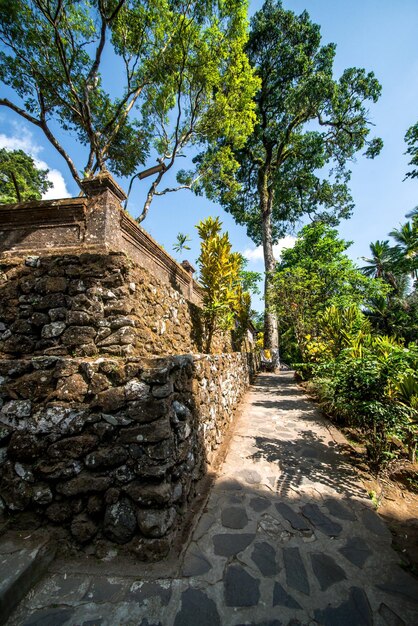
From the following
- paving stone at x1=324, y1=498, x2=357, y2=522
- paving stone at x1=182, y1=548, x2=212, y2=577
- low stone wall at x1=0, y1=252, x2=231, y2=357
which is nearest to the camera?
paving stone at x1=182, y1=548, x2=212, y2=577

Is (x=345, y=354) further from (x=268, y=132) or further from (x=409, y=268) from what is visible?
(x=268, y=132)

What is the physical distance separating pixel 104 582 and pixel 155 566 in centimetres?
35

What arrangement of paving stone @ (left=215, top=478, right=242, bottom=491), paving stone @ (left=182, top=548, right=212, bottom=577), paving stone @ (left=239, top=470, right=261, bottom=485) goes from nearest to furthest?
paving stone @ (left=182, top=548, right=212, bottom=577), paving stone @ (left=215, top=478, right=242, bottom=491), paving stone @ (left=239, top=470, right=261, bottom=485)

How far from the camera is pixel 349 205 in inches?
717

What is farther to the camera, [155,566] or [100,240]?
[100,240]

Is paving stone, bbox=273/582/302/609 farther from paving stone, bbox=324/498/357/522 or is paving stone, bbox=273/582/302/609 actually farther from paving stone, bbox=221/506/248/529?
paving stone, bbox=324/498/357/522

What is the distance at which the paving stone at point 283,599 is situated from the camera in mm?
1560

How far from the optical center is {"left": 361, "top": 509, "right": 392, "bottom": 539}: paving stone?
2.14 meters

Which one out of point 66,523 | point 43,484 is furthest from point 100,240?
point 66,523

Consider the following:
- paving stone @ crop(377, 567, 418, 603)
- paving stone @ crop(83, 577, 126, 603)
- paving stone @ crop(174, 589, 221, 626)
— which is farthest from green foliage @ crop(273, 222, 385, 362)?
paving stone @ crop(83, 577, 126, 603)

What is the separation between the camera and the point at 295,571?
5.89ft

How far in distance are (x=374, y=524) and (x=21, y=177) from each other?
23914 mm

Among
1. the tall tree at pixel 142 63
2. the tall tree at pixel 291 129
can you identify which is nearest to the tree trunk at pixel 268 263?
the tall tree at pixel 291 129

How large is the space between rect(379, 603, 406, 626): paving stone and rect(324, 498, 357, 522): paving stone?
85 centimetres
